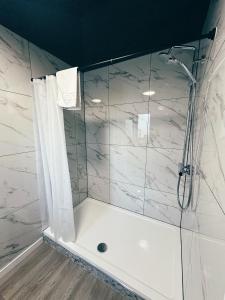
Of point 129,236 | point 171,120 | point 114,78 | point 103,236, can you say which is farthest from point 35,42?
point 129,236

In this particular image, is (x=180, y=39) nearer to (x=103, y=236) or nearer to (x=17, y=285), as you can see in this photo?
(x=103, y=236)

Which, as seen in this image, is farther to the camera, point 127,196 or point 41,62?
point 127,196

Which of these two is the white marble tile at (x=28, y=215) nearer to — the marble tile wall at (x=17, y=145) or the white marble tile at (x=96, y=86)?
the marble tile wall at (x=17, y=145)

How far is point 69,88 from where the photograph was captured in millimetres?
1184

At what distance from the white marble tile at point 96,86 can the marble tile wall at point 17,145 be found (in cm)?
62

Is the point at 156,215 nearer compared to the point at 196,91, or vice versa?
the point at 196,91

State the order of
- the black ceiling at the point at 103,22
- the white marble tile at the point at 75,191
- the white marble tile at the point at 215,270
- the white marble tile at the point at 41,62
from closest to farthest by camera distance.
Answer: the white marble tile at the point at 215,270 → the black ceiling at the point at 103,22 → the white marble tile at the point at 41,62 → the white marble tile at the point at 75,191

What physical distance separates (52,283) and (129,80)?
2.23 meters

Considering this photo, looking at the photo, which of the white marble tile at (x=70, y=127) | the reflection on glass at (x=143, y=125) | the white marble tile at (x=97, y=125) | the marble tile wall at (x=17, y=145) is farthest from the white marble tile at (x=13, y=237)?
the reflection on glass at (x=143, y=125)

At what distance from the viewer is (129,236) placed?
5.50ft

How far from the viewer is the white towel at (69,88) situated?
1158 millimetres

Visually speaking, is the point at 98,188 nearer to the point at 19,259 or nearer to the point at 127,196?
the point at 127,196

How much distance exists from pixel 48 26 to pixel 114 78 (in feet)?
2.81

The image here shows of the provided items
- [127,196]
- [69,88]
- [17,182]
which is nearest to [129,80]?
[69,88]
